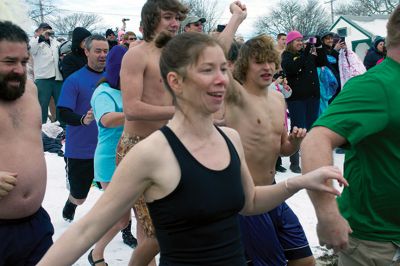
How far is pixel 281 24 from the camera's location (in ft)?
215

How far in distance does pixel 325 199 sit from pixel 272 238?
1.19 meters

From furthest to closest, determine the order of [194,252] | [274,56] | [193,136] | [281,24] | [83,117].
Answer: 1. [281,24]
2. [83,117]
3. [274,56]
4. [193,136]
5. [194,252]

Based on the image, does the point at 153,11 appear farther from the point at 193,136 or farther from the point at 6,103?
the point at 193,136

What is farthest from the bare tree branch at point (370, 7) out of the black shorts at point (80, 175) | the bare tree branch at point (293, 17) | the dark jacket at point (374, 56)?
the black shorts at point (80, 175)

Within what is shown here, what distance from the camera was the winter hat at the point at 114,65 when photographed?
13.1 feet

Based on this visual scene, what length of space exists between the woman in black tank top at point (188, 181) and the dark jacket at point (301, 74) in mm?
6098

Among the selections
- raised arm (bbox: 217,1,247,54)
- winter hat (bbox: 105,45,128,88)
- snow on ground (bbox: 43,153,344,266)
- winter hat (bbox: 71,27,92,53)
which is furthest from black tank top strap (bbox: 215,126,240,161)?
winter hat (bbox: 71,27,92,53)

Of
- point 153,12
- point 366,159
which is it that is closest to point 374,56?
point 153,12

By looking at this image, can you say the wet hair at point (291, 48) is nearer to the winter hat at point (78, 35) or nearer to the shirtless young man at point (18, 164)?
the winter hat at point (78, 35)

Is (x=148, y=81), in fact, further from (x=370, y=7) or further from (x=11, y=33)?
(x=370, y=7)

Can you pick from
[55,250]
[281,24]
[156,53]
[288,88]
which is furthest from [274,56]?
[281,24]

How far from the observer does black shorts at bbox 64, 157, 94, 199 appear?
4898 mm

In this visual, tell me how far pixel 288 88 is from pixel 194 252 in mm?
5939

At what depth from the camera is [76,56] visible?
287 inches
